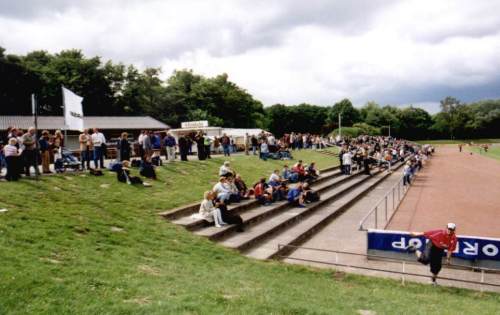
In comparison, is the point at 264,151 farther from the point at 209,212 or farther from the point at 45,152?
the point at 45,152

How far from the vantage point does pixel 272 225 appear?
570 inches

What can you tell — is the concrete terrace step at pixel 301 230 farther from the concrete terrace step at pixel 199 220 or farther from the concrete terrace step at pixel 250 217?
the concrete terrace step at pixel 199 220

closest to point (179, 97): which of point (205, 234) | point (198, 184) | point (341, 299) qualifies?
point (198, 184)

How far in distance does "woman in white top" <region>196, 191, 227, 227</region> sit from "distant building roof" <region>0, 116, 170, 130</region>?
32.2 m

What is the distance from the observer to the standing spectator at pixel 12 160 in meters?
12.9

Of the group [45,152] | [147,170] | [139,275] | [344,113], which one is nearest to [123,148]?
[147,170]

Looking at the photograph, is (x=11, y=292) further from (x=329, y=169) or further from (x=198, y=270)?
(x=329, y=169)

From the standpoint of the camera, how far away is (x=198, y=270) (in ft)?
29.4

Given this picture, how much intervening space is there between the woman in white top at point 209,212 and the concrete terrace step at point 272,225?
0.69 metres

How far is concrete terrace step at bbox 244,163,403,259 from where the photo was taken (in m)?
11.8

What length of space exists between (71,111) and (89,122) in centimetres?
3232

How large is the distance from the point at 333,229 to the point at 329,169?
1539 centimetres

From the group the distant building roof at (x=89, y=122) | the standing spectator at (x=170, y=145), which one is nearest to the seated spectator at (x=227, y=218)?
the standing spectator at (x=170, y=145)

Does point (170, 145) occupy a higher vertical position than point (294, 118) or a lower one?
lower
